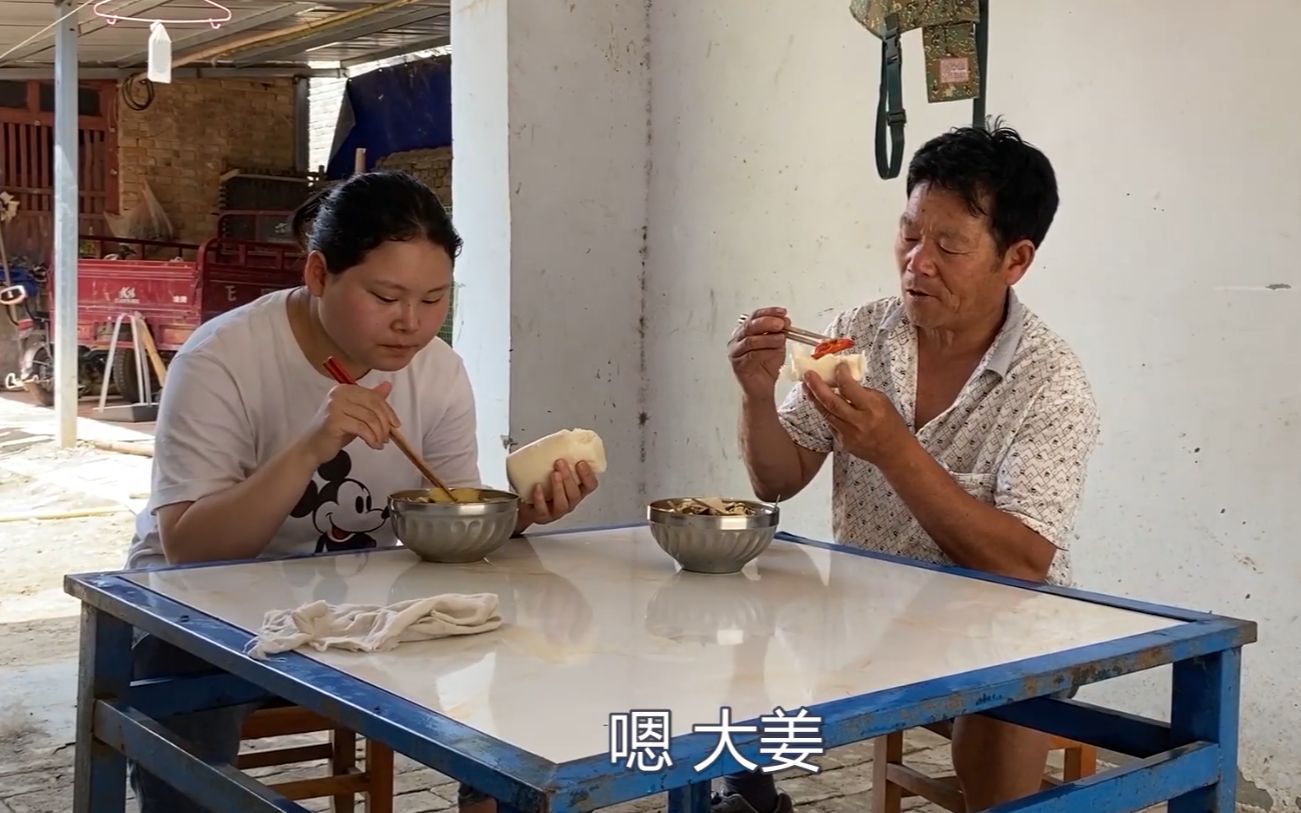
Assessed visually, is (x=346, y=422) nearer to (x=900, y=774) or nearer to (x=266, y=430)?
(x=266, y=430)

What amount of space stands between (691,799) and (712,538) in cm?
38

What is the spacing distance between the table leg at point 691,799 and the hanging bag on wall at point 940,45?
72.1 inches

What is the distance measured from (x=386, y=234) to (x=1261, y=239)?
6.68 ft

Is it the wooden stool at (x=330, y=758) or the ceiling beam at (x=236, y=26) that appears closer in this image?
the wooden stool at (x=330, y=758)

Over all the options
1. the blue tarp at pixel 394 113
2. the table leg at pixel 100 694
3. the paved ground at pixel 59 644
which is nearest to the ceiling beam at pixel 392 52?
the blue tarp at pixel 394 113

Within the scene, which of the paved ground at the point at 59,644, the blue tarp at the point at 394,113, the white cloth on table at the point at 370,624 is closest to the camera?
the white cloth on table at the point at 370,624

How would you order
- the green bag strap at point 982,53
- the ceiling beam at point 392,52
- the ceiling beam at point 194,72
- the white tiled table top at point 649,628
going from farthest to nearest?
the ceiling beam at point 194,72 < the ceiling beam at point 392,52 < the green bag strap at point 982,53 < the white tiled table top at point 649,628

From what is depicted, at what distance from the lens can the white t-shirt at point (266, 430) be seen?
207 centimetres

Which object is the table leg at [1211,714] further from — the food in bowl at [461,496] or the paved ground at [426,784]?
the paved ground at [426,784]

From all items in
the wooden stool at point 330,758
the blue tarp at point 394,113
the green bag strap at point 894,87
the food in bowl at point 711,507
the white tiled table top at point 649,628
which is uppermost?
the blue tarp at point 394,113

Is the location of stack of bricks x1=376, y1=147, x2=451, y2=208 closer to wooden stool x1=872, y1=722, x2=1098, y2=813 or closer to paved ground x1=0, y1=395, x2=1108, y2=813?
paved ground x1=0, y1=395, x2=1108, y2=813

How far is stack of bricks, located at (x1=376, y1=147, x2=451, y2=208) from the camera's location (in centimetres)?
1161

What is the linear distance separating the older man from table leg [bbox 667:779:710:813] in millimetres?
453

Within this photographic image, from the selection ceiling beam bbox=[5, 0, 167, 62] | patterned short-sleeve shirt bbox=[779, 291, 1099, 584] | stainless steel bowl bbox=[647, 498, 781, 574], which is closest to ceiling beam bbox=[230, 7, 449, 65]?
ceiling beam bbox=[5, 0, 167, 62]
